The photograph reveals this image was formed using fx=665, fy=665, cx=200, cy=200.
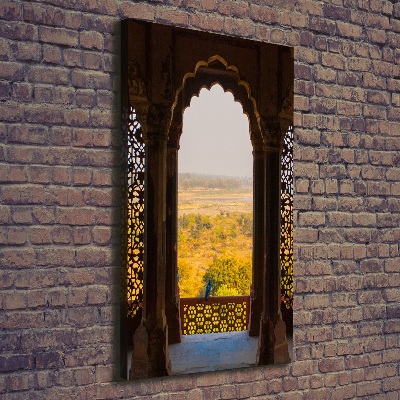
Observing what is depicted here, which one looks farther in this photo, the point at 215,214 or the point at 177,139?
the point at 215,214

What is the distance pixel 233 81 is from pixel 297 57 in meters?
0.43

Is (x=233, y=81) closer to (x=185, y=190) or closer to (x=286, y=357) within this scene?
(x=185, y=190)

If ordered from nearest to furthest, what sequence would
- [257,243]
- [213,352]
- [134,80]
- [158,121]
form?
[134,80] → [158,121] → [213,352] → [257,243]

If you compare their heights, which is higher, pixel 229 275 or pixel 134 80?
pixel 134 80

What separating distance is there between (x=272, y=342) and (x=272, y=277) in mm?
322

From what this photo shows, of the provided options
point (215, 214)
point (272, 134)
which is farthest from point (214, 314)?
point (272, 134)

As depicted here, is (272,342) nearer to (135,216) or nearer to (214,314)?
(214,314)

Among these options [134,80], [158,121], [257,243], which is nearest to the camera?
[134,80]

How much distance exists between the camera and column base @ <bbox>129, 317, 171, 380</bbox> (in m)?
2.94

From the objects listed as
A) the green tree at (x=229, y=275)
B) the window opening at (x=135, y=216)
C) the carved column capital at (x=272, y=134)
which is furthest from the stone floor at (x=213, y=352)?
the carved column capital at (x=272, y=134)

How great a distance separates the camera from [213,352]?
10.3ft

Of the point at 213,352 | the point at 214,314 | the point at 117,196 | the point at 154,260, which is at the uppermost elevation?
the point at 117,196

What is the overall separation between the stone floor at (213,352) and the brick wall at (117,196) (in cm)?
8

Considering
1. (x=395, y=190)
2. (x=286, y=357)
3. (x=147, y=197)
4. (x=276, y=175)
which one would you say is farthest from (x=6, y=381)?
(x=395, y=190)
